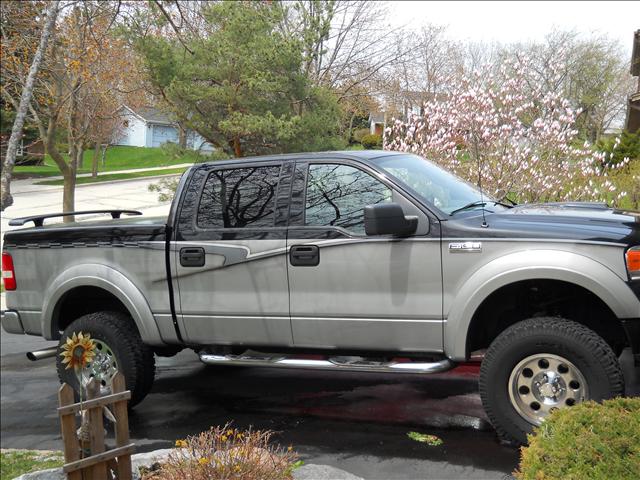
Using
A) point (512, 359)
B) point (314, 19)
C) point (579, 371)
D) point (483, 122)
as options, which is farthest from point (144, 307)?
point (314, 19)

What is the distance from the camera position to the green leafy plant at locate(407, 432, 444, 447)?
4775mm

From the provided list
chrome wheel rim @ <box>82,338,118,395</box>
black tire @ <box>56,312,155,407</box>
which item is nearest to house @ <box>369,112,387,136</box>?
black tire @ <box>56,312,155,407</box>

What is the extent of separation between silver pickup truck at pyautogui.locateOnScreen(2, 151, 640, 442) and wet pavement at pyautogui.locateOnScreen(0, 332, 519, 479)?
1.45 feet

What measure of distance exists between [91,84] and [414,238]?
13.5 metres

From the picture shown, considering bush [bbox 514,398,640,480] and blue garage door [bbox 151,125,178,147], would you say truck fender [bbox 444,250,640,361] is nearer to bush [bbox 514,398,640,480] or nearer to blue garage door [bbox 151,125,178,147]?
bush [bbox 514,398,640,480]

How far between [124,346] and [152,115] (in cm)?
1333

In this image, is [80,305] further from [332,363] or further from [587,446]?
[587,446]

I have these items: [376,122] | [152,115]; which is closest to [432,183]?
[376,122]

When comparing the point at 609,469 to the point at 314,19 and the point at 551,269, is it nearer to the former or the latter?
the point at 551,269

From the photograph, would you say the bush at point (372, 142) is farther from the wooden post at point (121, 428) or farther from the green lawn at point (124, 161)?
the wooden post at point (121, 428)

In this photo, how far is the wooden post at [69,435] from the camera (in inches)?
131

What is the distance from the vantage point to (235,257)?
5.34 meters

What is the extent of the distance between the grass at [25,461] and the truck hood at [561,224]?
3.24 metres

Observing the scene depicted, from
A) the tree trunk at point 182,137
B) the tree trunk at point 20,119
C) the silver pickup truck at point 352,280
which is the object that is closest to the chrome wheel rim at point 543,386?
the silver pickup truck at point 352,280
